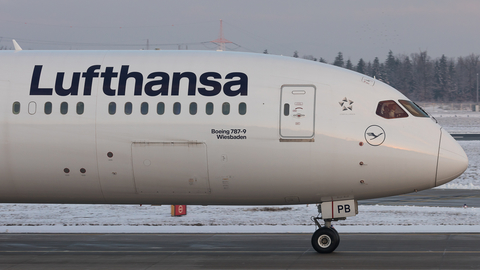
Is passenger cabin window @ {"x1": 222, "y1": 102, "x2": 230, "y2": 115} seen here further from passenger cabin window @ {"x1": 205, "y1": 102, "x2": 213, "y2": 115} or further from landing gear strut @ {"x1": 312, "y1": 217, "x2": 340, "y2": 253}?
landing gear strut @ {"x1": 312, "y1": 217, "x2": 340, "y2": 253}

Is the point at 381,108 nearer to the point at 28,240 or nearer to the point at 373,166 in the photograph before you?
the point at 373,166

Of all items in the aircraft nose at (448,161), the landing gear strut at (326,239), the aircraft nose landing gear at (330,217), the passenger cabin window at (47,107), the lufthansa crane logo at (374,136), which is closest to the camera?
the aircraft nose at (448,161)

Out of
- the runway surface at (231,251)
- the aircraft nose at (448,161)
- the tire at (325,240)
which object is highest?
the aircraft nose at (448,161)

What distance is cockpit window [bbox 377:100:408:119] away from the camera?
14617 mm

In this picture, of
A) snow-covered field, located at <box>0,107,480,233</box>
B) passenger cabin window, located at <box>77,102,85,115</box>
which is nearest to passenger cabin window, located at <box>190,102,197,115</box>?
passenger cabin window, located at <box>77,102,85,115</box>

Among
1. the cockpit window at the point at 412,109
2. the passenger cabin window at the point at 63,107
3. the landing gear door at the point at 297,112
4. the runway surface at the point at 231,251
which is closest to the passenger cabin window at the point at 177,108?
the landing gear door at the point at 297,112

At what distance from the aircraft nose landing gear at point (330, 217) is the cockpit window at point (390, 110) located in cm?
240

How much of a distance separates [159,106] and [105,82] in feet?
5.38

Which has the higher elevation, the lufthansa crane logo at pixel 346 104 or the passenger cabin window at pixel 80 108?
the lufthansa crane logo at pixel 346 104

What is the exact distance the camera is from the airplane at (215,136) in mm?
14406

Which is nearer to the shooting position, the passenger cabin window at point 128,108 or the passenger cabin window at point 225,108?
the passenger cabin window at point 225,108

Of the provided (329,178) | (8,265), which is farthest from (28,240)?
(329,178)

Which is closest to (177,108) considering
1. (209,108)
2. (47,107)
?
(209,108)

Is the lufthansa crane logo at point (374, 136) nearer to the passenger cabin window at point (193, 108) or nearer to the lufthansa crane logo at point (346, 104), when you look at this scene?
the lufthansa crane logo at point (346, 104)
